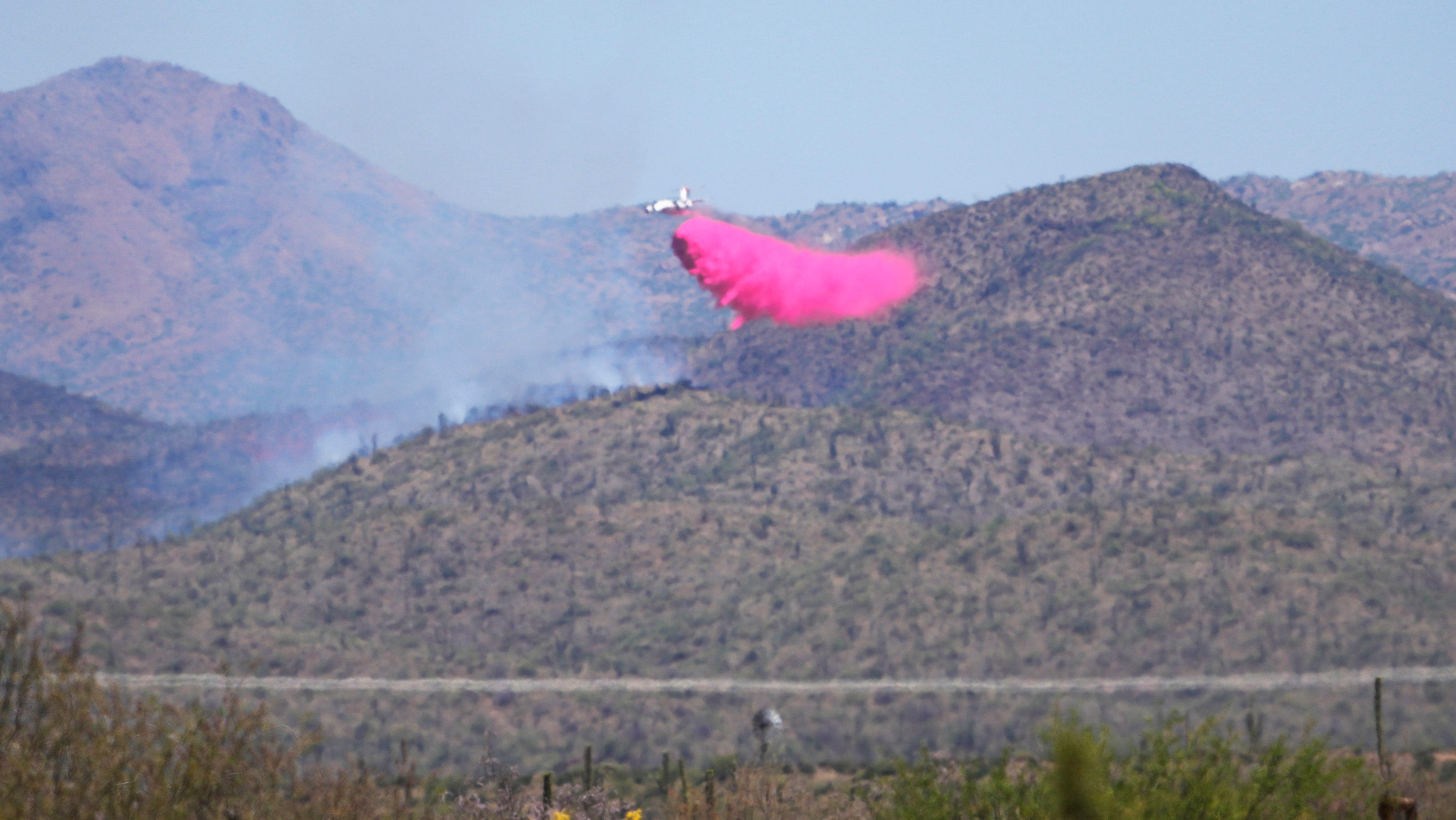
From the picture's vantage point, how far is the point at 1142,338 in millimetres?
125062

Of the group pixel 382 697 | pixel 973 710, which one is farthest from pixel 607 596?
pixel 973 710

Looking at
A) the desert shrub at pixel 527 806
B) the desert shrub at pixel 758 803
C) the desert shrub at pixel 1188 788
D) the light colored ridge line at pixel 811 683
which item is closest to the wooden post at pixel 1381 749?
the desert shrub at pixel 1188 788

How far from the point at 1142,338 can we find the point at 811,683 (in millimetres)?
67228

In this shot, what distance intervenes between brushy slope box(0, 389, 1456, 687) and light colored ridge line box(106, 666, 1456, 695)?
1501mm

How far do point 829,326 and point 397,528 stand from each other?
55.6 meters

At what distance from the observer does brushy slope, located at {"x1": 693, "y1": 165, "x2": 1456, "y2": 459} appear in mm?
114875

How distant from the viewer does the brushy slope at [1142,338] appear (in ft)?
377

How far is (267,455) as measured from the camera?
150 m

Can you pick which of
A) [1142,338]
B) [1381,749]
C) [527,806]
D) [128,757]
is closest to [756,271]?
[1142,338]

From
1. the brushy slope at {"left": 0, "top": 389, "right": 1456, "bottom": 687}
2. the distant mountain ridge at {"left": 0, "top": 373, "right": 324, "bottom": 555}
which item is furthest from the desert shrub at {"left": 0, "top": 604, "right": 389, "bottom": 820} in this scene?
the distant mountain ridge at {"left": 0, "top": 373, "right": 324, "bottom": 555}

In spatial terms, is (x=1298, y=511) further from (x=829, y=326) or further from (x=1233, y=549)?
(x=829, y=326)

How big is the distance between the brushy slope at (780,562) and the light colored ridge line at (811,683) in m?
1.50

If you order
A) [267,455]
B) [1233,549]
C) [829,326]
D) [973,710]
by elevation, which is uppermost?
[829,326]

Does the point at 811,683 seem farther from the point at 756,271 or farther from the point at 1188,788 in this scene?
the point at 1188,788
